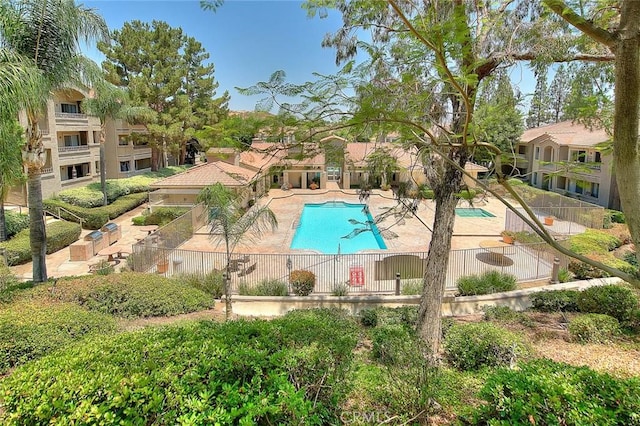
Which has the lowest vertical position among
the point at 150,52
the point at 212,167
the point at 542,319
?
the point at 542,319

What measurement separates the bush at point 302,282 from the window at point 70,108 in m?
28.8

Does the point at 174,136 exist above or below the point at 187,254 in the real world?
above

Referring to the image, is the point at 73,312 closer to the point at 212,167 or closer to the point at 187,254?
the point at 187,254

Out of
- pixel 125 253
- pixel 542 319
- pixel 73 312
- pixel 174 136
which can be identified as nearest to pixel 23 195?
pixel 125 253

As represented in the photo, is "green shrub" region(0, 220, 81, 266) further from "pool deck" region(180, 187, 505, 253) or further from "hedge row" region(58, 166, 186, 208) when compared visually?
"pool deck" region(180, 187, 505, 253)

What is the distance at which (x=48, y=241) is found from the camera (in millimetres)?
19375

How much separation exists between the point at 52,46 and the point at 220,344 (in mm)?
12487

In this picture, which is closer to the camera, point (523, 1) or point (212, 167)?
point (523, 1)

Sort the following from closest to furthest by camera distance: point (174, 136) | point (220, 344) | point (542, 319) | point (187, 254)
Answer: point (220, 344), point (542, 319), point (187, 254), point (174, 136)

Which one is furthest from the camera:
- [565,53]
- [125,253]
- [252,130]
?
[125,253]

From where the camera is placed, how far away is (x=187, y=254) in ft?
55.3

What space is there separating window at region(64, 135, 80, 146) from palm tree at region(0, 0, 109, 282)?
75.1 ft
